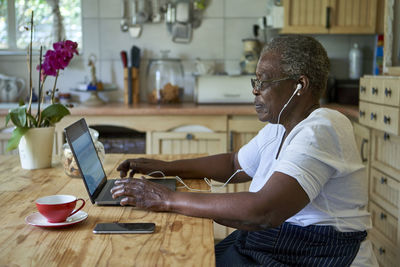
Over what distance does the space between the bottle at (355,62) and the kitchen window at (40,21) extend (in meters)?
1.96

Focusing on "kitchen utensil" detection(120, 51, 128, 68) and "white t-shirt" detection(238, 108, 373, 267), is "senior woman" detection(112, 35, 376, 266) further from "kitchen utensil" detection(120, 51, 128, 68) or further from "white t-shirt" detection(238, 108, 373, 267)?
"kitchen utensil" detection(120, 51, 128, 68)

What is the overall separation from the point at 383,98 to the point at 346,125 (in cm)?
132

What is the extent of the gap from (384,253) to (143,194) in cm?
175

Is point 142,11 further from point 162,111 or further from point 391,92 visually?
point 391,92

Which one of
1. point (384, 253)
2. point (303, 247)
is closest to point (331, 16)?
point (384, 253)

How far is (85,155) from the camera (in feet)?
5.00

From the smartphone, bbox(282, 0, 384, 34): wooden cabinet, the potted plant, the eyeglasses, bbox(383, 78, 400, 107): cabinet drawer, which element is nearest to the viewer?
the smartphone

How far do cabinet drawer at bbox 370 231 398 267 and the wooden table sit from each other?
5.21ft

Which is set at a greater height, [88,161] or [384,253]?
[88,161]

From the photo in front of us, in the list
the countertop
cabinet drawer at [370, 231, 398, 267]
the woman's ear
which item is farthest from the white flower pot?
cabinet drawer at [370, 231, 398, 267]

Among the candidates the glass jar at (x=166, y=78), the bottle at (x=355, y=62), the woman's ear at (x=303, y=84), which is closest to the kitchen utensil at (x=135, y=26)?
the glass jar at (x=166, y=78)

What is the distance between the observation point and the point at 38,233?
3.99ft

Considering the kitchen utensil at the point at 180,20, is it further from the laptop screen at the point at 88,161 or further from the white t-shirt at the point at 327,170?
the white t-shirt at the point at 327,170

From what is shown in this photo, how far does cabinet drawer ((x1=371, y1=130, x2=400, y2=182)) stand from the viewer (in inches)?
101
